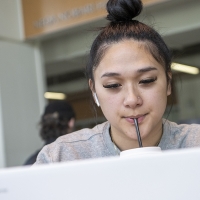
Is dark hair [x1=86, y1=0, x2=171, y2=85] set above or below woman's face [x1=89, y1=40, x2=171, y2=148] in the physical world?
above

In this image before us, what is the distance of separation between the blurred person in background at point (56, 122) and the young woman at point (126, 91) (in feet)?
5.23

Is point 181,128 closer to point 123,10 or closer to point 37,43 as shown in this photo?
point 123,10

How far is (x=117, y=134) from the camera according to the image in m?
1.23

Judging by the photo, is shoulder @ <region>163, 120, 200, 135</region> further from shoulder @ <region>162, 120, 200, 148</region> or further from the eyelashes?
the eyelashes

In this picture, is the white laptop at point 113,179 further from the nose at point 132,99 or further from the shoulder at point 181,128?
the shoulder at point 181,128

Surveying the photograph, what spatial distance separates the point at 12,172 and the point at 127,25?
608 millimetres

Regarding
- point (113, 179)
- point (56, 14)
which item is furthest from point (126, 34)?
point (56, 14)

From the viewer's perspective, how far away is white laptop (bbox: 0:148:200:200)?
2.33ft

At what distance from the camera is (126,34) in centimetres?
120

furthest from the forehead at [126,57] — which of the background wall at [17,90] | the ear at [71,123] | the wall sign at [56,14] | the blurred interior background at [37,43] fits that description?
the background wall at [17,90]

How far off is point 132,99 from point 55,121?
6.39 ft

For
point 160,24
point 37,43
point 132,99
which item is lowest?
point 132,99

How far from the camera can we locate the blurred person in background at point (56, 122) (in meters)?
2.90

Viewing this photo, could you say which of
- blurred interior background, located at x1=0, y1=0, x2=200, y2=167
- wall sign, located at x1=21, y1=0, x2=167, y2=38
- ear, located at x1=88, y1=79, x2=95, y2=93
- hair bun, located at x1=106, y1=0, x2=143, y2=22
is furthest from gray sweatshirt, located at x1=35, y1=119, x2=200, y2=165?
wall sign, located at x1=21, y1=0, x2=167, y2=38
